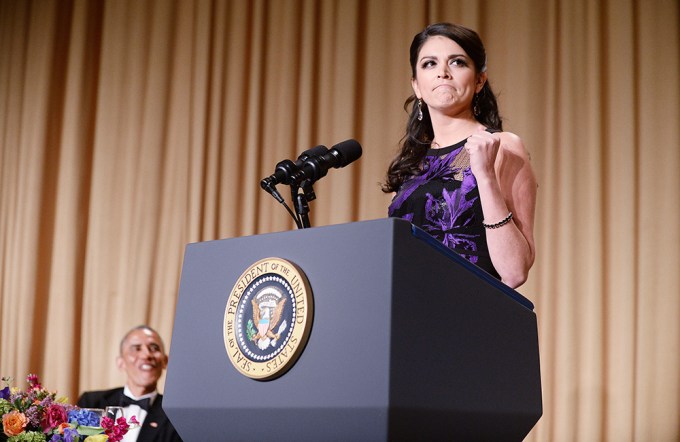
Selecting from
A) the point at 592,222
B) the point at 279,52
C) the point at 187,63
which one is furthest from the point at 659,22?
the point at 187,63

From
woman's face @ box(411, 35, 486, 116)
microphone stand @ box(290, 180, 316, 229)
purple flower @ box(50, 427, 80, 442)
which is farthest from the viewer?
purple flower @ box(50, 427, 80, 442)

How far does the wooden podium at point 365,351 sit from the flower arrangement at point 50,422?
28.4 inches

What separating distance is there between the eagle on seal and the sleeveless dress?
532mm

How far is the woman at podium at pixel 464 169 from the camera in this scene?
1.52 meters

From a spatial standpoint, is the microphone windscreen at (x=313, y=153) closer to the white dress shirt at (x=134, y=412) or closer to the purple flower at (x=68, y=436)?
the purple flower at (x=68, y=436)

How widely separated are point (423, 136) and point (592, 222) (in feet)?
10.00

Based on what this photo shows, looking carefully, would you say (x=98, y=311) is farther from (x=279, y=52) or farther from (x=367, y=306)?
(x=367, y=306)

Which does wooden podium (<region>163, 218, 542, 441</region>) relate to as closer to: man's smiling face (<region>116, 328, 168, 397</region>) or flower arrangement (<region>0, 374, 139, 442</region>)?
flower arrangement (<region>0, 374, 139, 442</region>)

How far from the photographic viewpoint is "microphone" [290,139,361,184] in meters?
1.49

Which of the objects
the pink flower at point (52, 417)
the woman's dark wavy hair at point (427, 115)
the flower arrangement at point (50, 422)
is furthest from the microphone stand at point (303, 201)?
the pink flower at point (52, 417)

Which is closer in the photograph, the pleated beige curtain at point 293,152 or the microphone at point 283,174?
the microphone at point 283,174

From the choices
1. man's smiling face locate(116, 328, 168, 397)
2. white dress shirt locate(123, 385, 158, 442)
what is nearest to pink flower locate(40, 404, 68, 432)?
white dress shirt locate(123, 385, 158, 442)

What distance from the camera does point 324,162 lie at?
1529 millimetres

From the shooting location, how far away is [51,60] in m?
5.98
